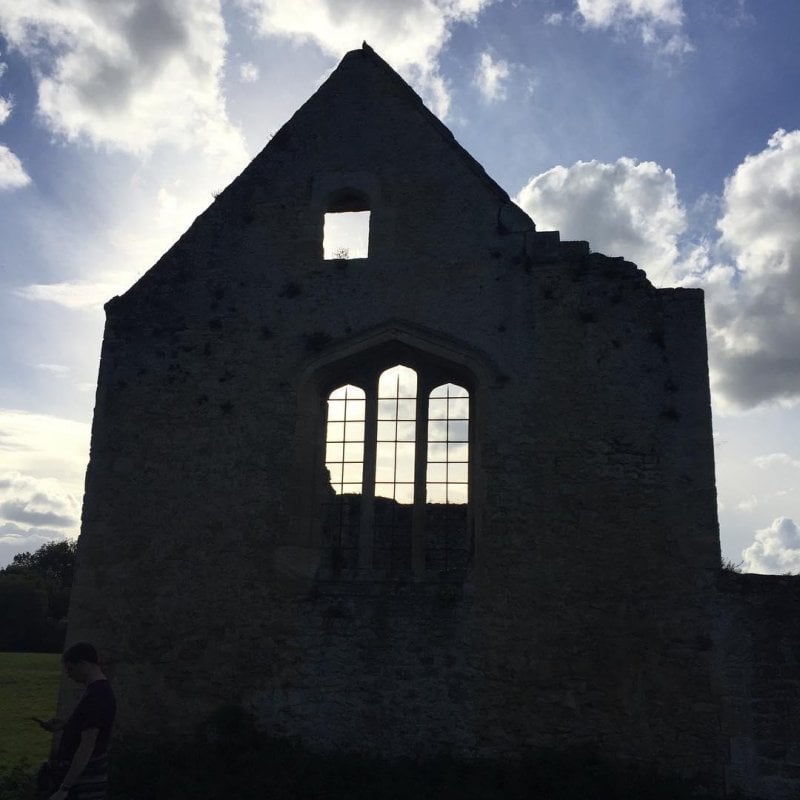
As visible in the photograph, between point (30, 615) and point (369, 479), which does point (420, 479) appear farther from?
point (30, 615)

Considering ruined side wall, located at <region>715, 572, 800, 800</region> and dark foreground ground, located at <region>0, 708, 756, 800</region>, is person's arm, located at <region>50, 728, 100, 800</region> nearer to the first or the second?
dark foreground ground, located at <region>0, 708, 756, 800</region>

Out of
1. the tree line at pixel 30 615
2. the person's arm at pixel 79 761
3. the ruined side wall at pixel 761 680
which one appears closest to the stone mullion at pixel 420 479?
the ruined side wall at pixel 761 680

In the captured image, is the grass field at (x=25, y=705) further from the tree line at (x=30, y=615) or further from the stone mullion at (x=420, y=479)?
the tree line at (x=30, y=615)

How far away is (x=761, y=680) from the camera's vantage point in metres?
7.91

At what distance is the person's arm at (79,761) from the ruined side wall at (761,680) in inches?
238

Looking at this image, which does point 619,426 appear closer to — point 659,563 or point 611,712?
point 659,563

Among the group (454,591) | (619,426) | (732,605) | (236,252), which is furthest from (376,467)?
(732,605)

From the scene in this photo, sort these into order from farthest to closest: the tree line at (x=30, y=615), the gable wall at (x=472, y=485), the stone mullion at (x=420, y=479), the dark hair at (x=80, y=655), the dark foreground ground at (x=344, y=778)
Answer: the tree line at (x=30, y=615) → the stone mullion at (x=420, y=479) → the gable wall at (x=472, y=485) → the dark foreground ground at (x=344, y=778) → the dark hair at (x=80, y=655)

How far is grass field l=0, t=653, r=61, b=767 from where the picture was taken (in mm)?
11742

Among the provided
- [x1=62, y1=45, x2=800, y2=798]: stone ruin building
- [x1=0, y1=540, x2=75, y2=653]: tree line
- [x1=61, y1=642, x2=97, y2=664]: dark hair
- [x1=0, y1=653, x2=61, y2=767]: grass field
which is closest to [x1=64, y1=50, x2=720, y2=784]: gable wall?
[x1=62, y1=45, x2=800, y2=798]: stone ruin building

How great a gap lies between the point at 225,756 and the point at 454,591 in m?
2.97

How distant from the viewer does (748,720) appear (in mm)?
7852

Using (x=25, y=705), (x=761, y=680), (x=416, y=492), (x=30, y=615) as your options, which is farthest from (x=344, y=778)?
(x=30, y=615)

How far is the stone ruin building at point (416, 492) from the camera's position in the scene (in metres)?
8.17
